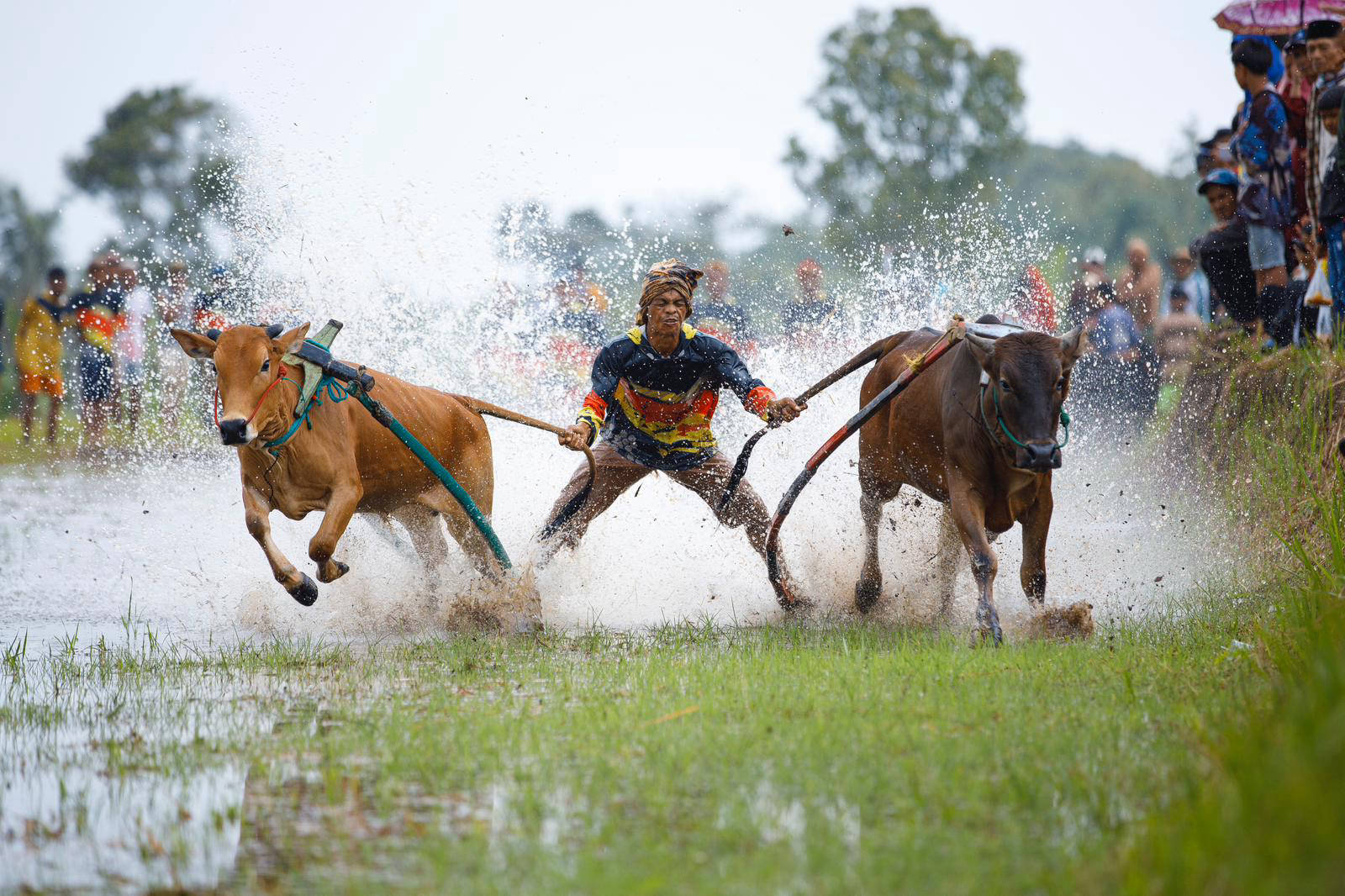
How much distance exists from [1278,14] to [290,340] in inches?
340

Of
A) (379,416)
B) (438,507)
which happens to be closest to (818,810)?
(379,416)

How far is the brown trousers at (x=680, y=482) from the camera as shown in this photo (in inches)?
348

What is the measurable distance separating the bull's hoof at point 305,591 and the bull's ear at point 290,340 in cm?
114

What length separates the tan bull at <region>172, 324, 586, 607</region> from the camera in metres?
7.07

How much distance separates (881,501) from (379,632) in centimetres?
313

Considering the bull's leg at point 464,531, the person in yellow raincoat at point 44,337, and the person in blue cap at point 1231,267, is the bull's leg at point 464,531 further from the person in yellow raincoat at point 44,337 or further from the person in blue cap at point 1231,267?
the person in yellow raincoat at point 44,337

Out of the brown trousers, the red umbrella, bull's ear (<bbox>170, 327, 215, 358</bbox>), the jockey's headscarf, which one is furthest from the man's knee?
the red umbrella

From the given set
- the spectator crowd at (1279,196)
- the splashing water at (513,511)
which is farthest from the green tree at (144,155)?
the spectator crowd at (1279,196)

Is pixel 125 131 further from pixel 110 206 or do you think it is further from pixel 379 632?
pixel 379 632

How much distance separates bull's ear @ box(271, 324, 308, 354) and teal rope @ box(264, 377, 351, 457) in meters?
0.22

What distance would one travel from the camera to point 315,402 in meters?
7.71

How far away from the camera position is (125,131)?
4062cm

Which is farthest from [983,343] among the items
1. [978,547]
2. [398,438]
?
[398,438]

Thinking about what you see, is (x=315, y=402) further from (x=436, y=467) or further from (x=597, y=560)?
(x=597, y=560)
